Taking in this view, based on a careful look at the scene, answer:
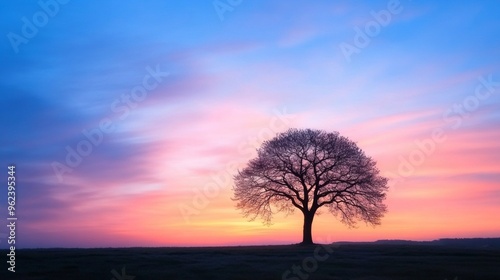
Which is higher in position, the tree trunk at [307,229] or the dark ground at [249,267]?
the tree trunk at [307,229]

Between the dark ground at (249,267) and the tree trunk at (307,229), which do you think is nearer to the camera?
the dark ground at (249,267)

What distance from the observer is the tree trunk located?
52469mm

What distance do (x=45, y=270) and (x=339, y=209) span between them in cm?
3493

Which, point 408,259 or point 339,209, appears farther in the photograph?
point 339,209

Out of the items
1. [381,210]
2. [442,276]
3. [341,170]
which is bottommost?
[442,276]

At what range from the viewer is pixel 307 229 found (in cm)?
5322

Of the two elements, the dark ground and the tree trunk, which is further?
the tree trunk

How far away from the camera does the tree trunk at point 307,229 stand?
5247 cm

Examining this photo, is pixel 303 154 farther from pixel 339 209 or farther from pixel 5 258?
pixel 5 258

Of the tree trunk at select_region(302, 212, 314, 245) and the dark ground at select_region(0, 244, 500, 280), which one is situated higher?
the tree trunk at select_region(302, 212, 314, 245)

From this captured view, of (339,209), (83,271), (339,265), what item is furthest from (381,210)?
(83,271)

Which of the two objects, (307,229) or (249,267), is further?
(307,229)

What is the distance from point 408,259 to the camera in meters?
32.3

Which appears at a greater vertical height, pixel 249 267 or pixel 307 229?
pixel 307 229
